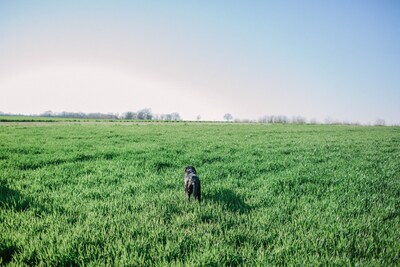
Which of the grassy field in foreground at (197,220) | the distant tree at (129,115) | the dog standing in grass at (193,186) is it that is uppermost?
the distant tree at (129,115)

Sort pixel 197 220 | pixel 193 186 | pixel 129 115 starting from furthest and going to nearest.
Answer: pixel 129 115 < pixel 193 186 < pixel 197 220

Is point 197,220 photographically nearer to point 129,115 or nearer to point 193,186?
point 193,186

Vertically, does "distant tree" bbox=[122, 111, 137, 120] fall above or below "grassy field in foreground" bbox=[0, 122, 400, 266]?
above

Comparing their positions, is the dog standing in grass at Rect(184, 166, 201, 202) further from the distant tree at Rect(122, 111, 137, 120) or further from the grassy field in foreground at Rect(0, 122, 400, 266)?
the distant tree at Rect(122, 111, 137, 120)

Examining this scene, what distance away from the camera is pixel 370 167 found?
8.88 metres

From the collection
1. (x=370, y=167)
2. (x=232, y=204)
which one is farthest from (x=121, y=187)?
(x=370, y=167)

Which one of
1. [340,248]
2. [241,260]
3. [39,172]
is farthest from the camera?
[39,172]

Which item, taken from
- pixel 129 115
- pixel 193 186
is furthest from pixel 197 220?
pixel 129 115

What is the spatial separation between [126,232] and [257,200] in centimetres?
274

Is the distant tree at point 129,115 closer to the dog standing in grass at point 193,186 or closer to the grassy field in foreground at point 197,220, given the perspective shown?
the grassy field in foreground at point 197,220

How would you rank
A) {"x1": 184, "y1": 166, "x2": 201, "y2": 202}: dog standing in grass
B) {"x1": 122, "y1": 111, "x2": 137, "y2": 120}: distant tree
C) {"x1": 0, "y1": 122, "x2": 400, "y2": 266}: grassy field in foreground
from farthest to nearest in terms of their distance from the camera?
{"x1": 122, "y1": 111, "x2": 137, "y2": 120}: distant tree, {"x1": 184, "y1": 166, "x2": 201, "y2": 202}: dog standing in grass, {"x1": 0, "y1": 122, "x2": 400, "y2": 266}: grassy field in foreground

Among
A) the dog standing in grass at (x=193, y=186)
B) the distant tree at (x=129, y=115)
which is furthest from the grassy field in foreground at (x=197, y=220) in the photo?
the distant tree at (x=129, y=115)

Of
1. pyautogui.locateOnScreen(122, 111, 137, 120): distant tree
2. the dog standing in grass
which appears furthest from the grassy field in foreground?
pyautogui.locateOnScreen(122, 111, 137, 120): distant tree

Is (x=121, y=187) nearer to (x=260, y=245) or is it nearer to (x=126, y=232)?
(x=126, y=232)
